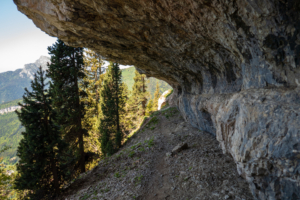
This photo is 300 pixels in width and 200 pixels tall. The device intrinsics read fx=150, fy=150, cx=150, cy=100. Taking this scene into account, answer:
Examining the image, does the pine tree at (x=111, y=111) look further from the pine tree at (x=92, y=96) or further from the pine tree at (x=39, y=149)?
the pine tree at (x=39, y=149)

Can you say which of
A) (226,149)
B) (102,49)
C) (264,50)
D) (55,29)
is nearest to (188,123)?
(226,149)

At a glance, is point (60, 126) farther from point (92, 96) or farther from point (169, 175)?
point (92, 96)

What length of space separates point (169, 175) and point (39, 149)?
33.3ft

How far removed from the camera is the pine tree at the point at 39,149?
36.3 feet

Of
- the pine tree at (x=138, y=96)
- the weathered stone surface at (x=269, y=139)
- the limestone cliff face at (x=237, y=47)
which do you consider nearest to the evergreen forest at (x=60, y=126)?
the pine tree at (x=138, y=96)

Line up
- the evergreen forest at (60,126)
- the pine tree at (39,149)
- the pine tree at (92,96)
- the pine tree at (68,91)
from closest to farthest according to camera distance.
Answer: the pine tree at (39,149), the evergreen forest at (60,126), the pine tree at (68,91), the pine tree at (92,96)

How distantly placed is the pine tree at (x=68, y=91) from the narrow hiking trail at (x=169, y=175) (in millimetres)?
4992

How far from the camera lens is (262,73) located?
494 cm

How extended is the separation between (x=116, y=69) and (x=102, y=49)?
35.5ft

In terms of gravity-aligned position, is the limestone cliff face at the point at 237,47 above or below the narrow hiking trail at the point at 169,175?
above

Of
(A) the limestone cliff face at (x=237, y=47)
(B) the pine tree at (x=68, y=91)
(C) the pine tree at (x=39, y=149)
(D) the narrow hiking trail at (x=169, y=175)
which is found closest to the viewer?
(A) the limestone cliff face at (x=237, y=47)

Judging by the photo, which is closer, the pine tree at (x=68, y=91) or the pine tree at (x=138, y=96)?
the pine tree at (x=68, y=91)

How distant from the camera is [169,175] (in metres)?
8.61

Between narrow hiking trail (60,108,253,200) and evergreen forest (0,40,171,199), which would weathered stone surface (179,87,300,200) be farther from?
evergreen forest (0,40,171,199)
